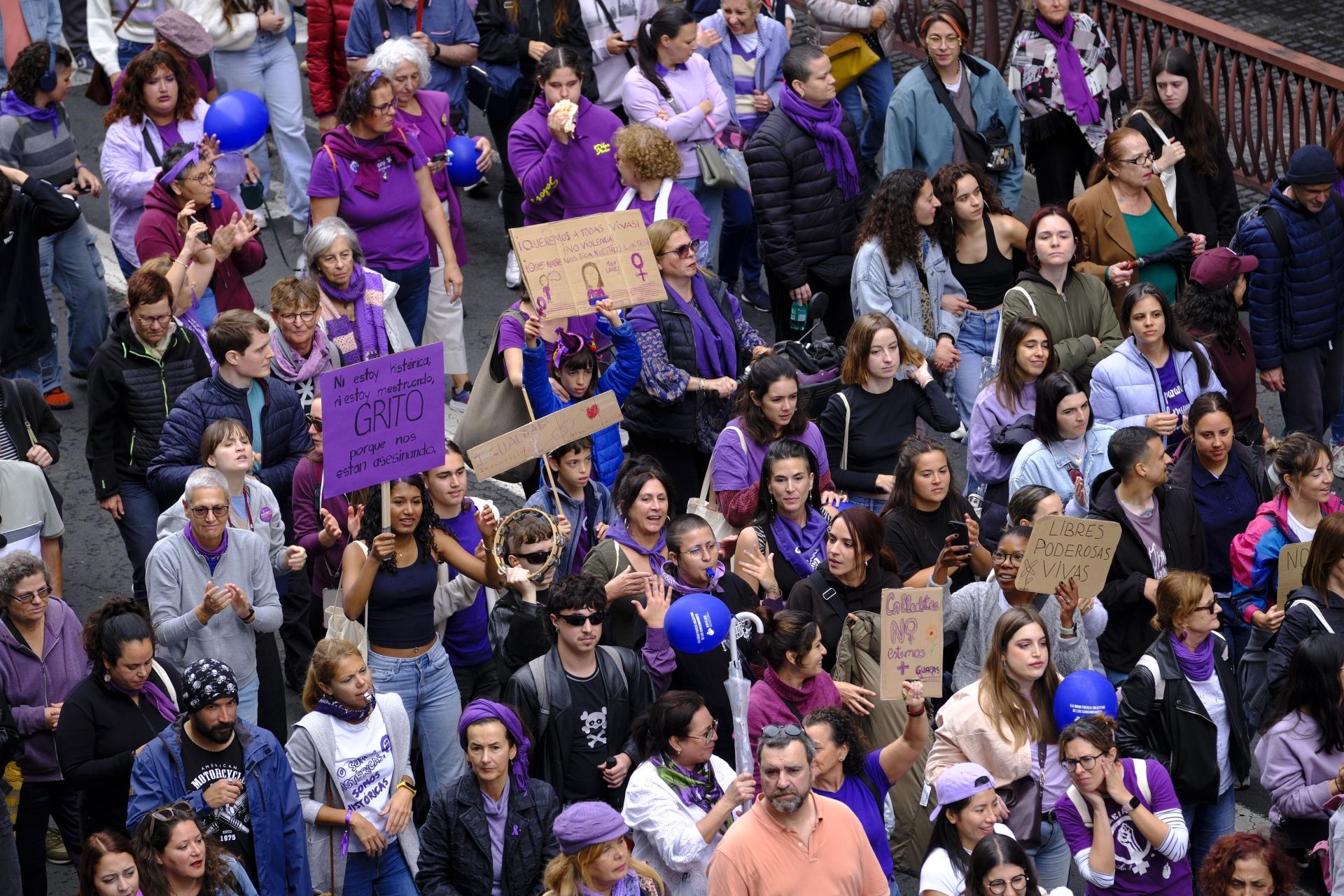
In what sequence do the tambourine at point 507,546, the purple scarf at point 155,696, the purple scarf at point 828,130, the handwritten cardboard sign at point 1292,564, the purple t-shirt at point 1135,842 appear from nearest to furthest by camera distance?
the purple t-shirt at point 1135,842
the purple scarf at point 155,696
the tambourine at point 507,546
the handwritten cardboard sign at point 1292,564
the purple scarf at point 828,130

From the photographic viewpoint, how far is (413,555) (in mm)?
8609

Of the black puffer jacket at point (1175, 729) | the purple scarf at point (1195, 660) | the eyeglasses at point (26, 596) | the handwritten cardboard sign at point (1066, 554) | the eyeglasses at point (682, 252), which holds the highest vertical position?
the eyeglasses at point (26, 596)

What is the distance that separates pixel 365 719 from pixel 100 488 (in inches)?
95.4

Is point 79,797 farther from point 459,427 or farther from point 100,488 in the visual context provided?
point 459,427

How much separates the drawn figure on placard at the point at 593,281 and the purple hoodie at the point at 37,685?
299cm

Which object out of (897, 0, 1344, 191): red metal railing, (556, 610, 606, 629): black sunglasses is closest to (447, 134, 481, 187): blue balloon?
(897, 0, 1344, 191): red metal railing

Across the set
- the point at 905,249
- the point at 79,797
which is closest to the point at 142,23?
the point at 905,249

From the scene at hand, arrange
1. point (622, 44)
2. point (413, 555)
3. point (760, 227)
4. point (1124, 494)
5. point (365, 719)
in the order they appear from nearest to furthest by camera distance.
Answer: point (365, 719) → point (413, 555) → point (1124, 494) → point (760, 227) → point (622, 44)

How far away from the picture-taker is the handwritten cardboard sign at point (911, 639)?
26.1 feet

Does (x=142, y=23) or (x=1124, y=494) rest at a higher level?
(x=142, y=23)

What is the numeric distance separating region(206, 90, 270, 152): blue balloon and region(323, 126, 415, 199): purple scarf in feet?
1.37

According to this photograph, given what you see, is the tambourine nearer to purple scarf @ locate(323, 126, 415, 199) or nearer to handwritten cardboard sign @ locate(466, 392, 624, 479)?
handwritten cardboard sign @ locate(466, 392, 624, 479)

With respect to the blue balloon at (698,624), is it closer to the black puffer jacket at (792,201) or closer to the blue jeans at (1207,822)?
the blue jeans at (1207,822)

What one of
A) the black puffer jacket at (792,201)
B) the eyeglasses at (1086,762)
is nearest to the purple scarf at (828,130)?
the black puffer jacket at (792,201)
